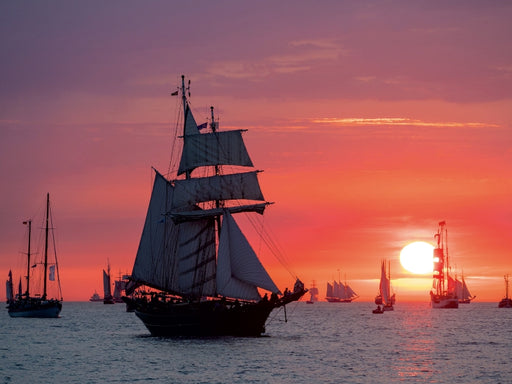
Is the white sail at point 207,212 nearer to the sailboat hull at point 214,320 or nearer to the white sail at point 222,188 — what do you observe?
the white sail at point 222,188

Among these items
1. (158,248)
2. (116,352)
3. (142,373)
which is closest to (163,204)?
(158,248)

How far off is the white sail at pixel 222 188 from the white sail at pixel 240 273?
448 inches

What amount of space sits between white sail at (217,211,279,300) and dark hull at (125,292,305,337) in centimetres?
197

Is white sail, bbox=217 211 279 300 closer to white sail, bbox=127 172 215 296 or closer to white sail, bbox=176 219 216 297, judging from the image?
white sail, bbox=176 219 216 297

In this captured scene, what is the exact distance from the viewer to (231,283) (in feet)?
343

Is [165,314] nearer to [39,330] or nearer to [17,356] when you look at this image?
[17,356]

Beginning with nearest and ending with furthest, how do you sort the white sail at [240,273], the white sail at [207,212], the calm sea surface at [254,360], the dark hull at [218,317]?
the calm sea surface at [254,360] < the white sail at [240,273] < the dark hull at [218,317] < the white sail at [207,212]

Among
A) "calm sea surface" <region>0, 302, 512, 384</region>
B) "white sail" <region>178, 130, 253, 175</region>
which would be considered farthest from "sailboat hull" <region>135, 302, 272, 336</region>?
"white sail" <region>178, 130, 253, 175</region>

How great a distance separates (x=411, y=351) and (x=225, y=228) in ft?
85.0

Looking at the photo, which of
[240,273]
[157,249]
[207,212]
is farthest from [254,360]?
[157,249]

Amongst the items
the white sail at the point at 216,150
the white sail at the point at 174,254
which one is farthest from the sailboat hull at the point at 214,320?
the white sail at the point at 216,150

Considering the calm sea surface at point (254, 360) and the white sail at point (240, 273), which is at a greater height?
the white sail at point (240, 273)

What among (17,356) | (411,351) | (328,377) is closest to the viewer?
(328,377)

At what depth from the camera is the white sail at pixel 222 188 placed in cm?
11556
